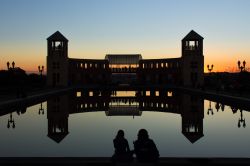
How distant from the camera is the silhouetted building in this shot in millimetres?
67625

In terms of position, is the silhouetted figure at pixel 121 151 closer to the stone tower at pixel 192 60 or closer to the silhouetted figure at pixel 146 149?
the silhouetted figure at pixel 146 149

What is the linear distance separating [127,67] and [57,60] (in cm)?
1875

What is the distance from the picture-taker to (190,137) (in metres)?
15.5

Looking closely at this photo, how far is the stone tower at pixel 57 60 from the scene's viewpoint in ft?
222

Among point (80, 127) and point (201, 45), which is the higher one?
point (201, 45)

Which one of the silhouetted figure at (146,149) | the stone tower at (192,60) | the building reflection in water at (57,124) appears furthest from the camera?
the stone tower at (192,60)

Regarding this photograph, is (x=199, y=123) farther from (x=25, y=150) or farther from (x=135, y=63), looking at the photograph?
(x=135, y=63)

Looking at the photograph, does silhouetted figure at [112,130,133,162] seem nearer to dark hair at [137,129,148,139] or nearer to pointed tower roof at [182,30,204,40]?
dark hair at [137,129,148,139]

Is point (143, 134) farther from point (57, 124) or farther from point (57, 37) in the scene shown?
point (57, 37)
